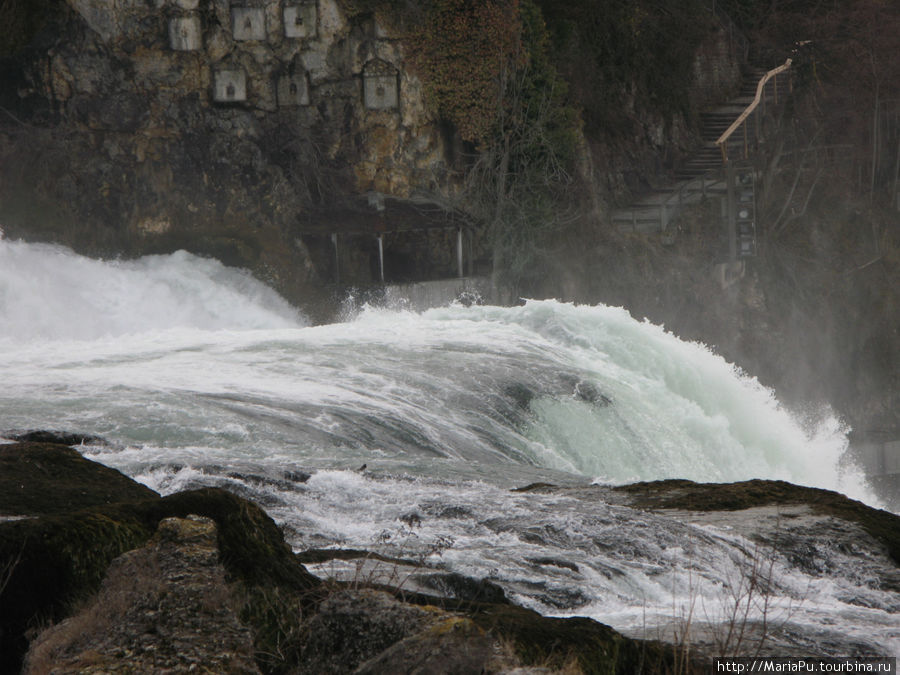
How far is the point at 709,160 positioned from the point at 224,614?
3091cm

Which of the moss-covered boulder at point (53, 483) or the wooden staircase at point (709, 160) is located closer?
the moss-covered boulder at point (53, 483)

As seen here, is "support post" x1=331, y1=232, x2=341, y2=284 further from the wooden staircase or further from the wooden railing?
the wooden railing

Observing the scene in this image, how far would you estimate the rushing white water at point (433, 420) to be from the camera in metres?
6.54

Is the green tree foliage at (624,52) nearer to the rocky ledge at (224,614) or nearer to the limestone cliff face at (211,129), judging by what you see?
the limestone cliff face at (211,129)

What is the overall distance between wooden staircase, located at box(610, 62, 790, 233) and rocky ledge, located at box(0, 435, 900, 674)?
26121 mm

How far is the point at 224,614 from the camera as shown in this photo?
13.0 feet

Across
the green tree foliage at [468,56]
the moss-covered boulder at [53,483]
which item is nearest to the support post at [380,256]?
the green tree foliage at [468,56]

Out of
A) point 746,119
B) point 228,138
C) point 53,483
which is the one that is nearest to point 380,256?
point 228,138

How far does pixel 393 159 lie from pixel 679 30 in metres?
13.3

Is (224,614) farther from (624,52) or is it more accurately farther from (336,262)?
(624,52)

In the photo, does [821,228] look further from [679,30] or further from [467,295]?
[467,295]

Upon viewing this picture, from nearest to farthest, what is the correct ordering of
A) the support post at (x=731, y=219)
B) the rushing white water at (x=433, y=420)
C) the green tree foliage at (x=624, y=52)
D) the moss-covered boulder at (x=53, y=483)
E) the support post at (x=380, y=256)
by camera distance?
the moss-covered boulder at (x=53, y=483) < the rushing white water at (x=433, y=420) < the support post at (x=380, y=256) < the green tree foliage at (x=624, y=52) < the support post at (x=731, y=219)

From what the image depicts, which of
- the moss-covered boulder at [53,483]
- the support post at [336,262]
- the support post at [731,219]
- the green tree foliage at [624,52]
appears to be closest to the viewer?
the moss-covered boulder at [53,483]

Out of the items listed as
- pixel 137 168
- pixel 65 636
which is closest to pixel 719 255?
pixel 137 168
